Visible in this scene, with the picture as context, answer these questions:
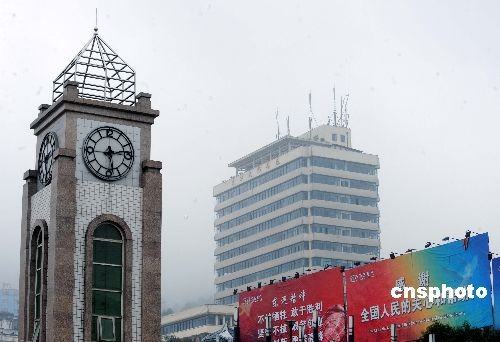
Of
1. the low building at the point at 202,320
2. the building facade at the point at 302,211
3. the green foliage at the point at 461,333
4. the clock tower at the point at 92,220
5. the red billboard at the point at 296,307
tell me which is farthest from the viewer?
the low building at the point at 202,320

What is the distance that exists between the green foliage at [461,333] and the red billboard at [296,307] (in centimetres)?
1273

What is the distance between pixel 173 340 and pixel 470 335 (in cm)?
8746

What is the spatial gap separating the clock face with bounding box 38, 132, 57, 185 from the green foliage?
30.8m

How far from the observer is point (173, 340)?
143500mm

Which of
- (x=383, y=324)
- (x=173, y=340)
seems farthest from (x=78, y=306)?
(x=173, y=340)

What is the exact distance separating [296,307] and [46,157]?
4181 cm

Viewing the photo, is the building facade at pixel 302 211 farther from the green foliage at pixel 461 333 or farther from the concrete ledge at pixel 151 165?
the concrete ledge at pixel 151 165

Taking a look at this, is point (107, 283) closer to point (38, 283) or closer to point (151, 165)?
point (38, 283)

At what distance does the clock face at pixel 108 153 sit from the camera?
1645 inches

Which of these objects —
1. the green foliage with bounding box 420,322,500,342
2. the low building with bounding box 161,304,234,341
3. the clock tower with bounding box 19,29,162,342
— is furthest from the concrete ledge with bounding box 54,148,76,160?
the low building with bounding box 161,304,234,341

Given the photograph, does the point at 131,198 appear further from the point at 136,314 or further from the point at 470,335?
the point at 470,335

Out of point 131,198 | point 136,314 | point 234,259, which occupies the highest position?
point 234,259

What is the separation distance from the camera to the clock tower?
40062mm

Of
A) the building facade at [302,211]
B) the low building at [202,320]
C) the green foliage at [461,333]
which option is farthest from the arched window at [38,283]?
the low building at [202,320]
